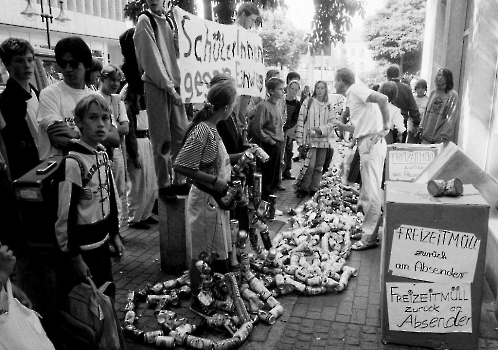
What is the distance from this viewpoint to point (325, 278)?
435 cm

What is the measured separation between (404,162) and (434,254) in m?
1.81

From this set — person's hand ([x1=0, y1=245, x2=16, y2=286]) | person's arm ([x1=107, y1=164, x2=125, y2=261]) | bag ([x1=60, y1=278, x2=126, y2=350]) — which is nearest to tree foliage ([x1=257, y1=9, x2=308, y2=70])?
person's arm ([x1=107, y1=164, x2=125, y2=261])

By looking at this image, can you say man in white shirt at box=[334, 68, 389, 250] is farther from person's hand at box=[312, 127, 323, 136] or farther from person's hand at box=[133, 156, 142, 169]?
person's hand at box=[133, 156, 142, 169]

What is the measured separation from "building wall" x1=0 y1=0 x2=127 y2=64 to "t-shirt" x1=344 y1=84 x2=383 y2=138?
27.9 m

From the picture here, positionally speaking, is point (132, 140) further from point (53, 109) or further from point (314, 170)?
point (314, 170)

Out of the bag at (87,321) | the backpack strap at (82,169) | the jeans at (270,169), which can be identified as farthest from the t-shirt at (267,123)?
the bag at (87,321)

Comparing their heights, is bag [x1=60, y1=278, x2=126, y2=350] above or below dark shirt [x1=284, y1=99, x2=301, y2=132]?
below

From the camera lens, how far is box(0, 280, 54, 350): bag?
189 centimetres

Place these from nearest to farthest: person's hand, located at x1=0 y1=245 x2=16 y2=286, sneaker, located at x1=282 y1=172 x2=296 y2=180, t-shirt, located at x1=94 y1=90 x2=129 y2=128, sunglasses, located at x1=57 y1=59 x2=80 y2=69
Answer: person's hand, located at x1=0 y1=245 x2=16 y2=286 < sunglasses, located at x1=57 y1=59 x2=80 y2=69 < t-shirt, located at x1=94 y1=90 x2=129 y2=128 < sneaker, located at x1=282 y1=172 x2=296 y2=180

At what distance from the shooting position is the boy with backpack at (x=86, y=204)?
105 inches

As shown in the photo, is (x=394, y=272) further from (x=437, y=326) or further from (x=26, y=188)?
(x=26, y=188)

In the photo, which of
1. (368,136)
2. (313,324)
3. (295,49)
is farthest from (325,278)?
(295,49)

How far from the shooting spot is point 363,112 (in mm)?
5301

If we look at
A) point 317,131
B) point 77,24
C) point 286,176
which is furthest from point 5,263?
point 77,24
